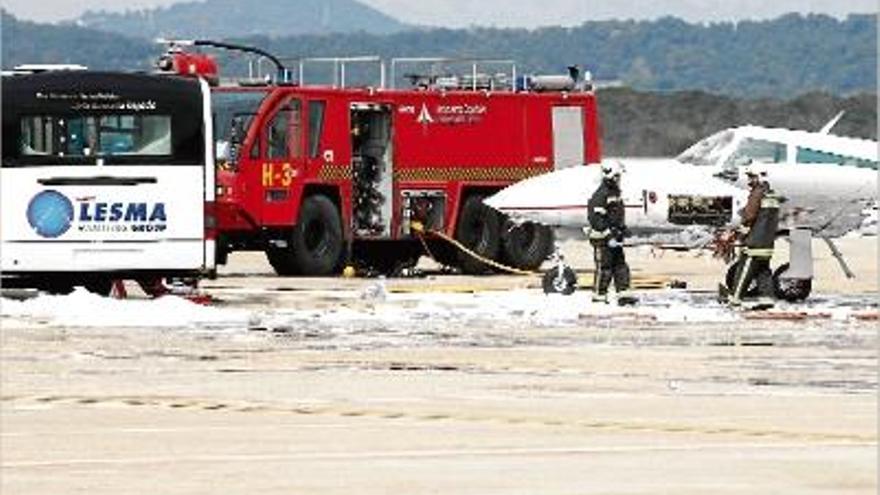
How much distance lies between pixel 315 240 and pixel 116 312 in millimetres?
11573

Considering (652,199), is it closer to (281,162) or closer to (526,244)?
(281,162)

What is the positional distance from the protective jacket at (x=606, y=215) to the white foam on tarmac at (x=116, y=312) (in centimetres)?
437

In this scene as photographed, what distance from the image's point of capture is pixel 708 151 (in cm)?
3825

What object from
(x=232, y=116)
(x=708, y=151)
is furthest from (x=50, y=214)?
(x=708, y=151)

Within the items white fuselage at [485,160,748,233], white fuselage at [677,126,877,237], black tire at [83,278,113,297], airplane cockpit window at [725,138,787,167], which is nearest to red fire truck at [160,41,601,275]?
white fuselage at [485,160,748,233]

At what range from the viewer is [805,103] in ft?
531

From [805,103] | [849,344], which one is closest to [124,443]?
[849,344]

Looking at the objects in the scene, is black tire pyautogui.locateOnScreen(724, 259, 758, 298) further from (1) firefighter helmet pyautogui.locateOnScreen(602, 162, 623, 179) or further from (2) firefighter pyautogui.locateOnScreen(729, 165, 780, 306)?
(1) firefighter helmet pyautogui.locateOnScreen(602, 162, 623, 179)

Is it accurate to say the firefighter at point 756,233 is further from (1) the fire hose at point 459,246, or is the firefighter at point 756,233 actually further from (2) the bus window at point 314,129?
(1) the fire hose at point 459,246

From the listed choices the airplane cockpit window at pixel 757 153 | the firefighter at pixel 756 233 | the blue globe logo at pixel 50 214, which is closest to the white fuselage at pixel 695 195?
the airplane cockpit window at pixel 757 153

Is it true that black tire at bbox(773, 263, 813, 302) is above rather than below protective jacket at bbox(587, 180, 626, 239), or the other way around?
below

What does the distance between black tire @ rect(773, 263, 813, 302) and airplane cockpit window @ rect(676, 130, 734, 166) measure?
446 centimetres

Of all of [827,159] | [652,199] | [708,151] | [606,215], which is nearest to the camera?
[606,215]

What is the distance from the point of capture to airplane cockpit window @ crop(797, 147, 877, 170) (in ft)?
123
